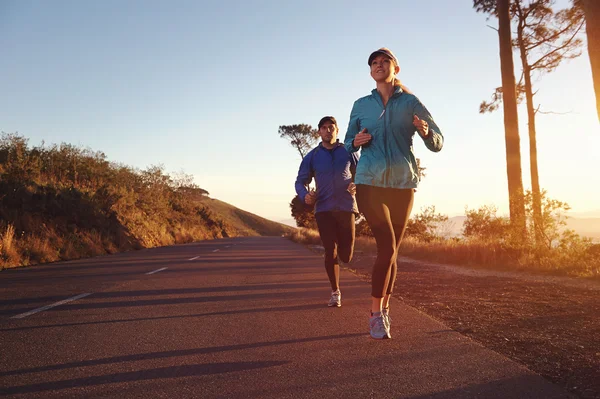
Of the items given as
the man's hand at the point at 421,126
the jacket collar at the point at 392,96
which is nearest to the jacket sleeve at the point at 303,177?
the jacket collar at the point at 392,96

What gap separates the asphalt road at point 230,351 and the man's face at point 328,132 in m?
2.03

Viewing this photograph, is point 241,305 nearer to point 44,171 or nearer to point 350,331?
point 350,331

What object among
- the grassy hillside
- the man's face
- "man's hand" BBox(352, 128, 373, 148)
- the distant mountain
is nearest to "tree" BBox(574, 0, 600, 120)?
the man's face

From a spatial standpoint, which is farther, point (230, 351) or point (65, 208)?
point (65, 208)

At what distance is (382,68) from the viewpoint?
3.88 m

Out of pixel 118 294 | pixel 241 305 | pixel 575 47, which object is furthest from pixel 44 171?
pixel 575 47

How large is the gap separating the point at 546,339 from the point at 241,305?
3.15 m

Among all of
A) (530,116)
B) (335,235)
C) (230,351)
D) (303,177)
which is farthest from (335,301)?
(530,116)

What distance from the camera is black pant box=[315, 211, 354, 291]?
555 cm

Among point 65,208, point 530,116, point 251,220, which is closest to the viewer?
point 65,208

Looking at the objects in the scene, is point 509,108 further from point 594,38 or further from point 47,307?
point 47,307

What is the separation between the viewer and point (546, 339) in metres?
3.74

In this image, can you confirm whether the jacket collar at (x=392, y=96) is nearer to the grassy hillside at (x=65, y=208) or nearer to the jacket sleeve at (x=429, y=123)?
the jacket sleeve at (x=429, y=123)

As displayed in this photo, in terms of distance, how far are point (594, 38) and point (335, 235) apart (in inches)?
250
